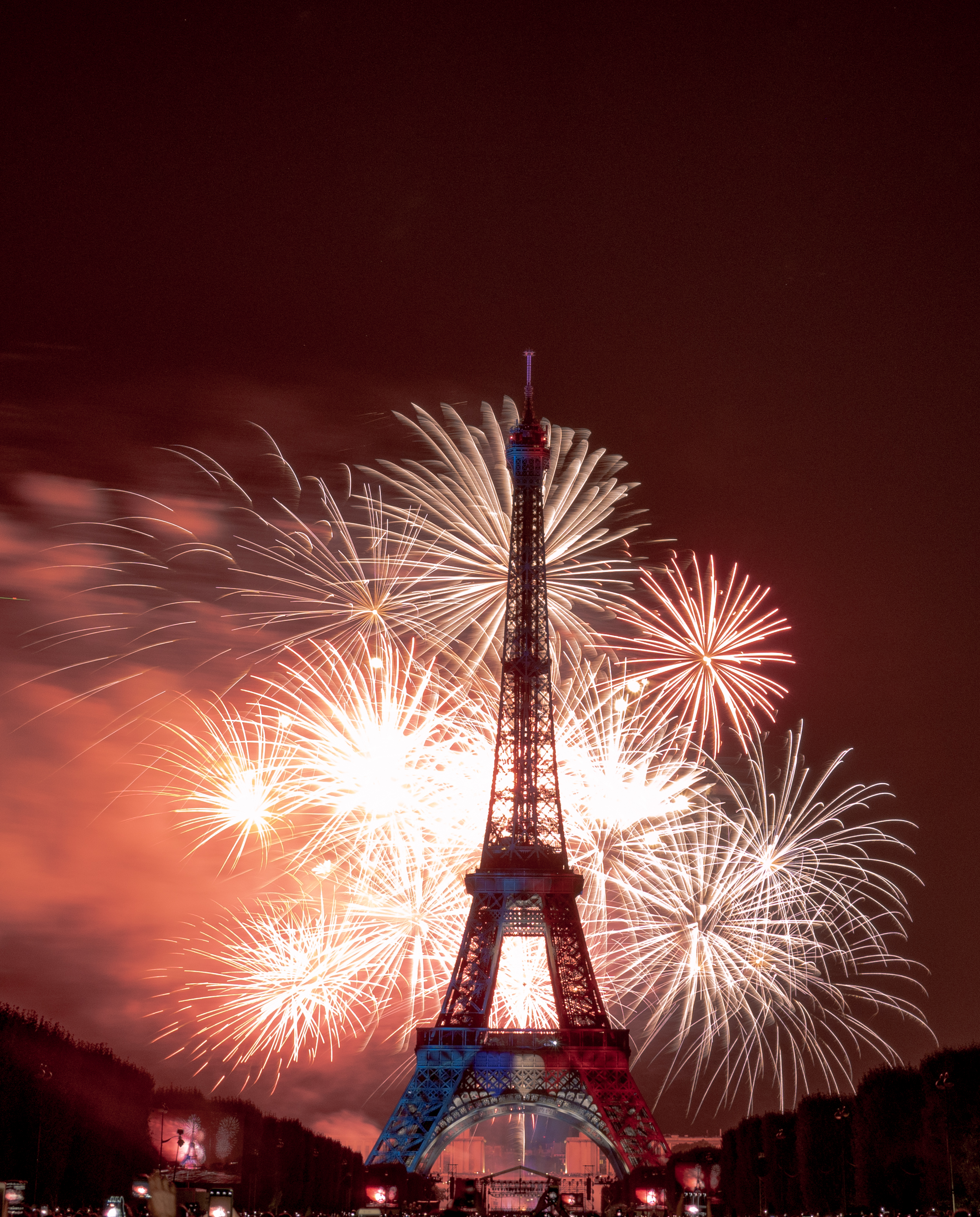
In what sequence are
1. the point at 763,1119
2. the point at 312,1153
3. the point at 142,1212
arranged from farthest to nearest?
the point at 312,1153, the point at 763,1119, the point at 142,1212

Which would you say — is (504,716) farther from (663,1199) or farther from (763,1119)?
(763,1119)

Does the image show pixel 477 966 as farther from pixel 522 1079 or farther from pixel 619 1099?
pixel 619 1099

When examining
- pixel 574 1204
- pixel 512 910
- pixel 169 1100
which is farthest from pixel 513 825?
pixel 574 1204

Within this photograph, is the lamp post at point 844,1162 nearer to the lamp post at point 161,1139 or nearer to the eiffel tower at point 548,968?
the eiffel tower at point 548,968

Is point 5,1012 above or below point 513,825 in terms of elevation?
below

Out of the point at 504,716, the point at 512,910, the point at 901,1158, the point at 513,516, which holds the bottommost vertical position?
the point at 901,1158

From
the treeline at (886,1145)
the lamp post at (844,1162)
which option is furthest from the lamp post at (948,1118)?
the lamp post at (844,1162)

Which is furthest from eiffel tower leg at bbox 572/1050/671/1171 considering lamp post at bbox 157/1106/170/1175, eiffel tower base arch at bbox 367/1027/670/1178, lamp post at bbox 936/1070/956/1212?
lamp post at bbox 157/1106/170/1175

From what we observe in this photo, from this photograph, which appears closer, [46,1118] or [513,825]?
[46,1118]
